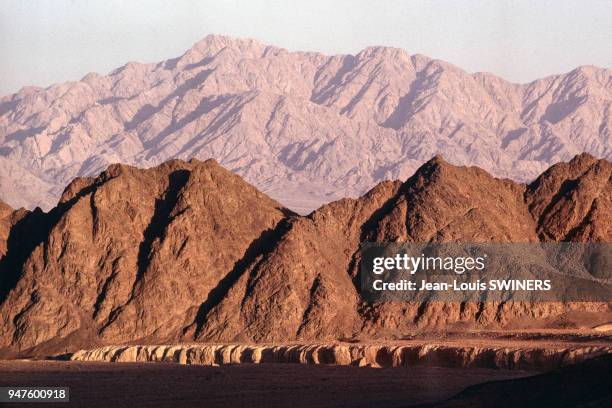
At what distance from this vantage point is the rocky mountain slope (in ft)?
300

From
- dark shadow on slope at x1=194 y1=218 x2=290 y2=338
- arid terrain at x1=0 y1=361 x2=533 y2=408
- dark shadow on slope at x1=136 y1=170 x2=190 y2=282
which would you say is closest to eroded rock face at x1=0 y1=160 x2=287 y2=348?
dark shadow on slope at x1=136 y1=170 x2=190 y2=282

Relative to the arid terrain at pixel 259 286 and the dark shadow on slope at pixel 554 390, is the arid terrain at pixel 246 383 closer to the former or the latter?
the arid terrain at pixel 259 286

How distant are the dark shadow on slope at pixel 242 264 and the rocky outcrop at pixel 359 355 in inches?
351

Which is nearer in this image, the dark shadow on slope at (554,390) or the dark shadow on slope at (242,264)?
the dark shadow on slope at (554,390)

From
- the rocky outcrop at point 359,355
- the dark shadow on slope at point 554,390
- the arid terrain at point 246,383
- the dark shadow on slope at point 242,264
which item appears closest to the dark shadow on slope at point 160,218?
the dark shadow on slope at point 242,264

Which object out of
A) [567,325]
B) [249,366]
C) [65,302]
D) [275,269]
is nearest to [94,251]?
[65,302]

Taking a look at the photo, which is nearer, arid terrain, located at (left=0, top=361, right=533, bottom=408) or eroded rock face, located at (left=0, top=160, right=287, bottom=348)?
arid terrain, located at (left=0, top=361, right=533, bottom=408)

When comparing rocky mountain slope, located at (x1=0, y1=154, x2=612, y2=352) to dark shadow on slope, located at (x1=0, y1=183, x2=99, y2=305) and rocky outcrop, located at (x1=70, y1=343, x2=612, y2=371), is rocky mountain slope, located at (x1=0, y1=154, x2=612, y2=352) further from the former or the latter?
rocky outcrop, located at (x1=70, y1=343, x2=612, y2=371)

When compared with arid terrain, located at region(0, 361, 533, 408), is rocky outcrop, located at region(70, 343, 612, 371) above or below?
below

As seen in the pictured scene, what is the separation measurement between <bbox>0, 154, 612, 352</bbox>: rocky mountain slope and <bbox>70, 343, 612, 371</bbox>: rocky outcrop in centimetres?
680

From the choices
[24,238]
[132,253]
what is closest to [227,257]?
[132,253]

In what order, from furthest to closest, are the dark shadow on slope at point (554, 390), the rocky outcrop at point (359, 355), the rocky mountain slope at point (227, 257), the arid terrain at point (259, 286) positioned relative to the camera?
the rocky mountain slope at point (227, 257), the arid terrain at point (259, 286), the rocky outcrop at point (359, 355), the dark shadow on slope at point (554, 390)

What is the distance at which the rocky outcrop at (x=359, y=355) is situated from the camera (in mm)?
73312

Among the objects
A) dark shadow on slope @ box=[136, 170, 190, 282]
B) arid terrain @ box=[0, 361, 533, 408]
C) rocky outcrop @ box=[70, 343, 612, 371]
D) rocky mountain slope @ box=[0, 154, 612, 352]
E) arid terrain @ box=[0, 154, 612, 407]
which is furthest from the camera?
dark shadow on slope @ box=[136, 170, 190, 282]
